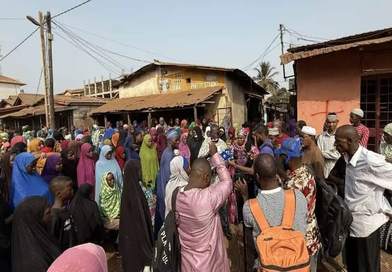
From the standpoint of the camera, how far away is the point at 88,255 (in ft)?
5.83

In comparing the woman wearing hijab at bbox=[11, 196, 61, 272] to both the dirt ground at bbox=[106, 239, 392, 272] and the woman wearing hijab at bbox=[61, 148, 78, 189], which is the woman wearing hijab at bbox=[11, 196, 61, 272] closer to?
the dirt ground at bbox=[106, 239, 392, 272]

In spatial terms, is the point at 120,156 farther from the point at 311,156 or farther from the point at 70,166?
the point at 311,156

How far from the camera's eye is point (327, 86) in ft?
27.1

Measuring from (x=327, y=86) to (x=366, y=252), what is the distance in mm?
5934

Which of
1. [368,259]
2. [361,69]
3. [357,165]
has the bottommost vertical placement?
[368,259]

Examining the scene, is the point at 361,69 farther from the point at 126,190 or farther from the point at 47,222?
the point at 47,222

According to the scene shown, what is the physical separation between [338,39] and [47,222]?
6.90 m

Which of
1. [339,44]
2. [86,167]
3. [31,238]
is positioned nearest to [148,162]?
[86,167]

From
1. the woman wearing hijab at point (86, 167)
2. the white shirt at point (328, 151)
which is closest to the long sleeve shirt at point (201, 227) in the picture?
the white shirt at point (328, 151)

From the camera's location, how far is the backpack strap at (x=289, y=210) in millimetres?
2268

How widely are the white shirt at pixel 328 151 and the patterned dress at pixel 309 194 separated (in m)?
2.07

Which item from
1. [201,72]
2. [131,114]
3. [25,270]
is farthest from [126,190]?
[131,114]

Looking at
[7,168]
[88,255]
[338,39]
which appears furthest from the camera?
[338,39]

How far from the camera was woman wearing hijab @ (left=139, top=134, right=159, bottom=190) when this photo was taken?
747cm
